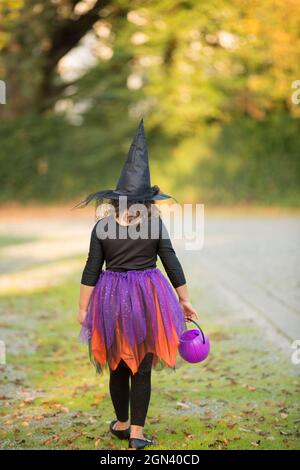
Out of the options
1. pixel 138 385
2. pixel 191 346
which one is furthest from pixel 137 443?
pixel 191 346

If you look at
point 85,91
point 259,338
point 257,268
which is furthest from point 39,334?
point 85,91

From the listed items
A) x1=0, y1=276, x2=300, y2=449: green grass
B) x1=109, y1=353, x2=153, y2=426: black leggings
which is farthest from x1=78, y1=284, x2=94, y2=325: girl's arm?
x1=0, y1=276, x2=300, y2=449: green grass

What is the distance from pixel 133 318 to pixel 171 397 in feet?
4.41

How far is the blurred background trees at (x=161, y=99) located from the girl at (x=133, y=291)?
1929 centimetres

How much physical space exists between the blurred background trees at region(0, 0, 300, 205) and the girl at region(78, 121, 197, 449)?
19294mm

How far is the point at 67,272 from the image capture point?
1110 centimetres

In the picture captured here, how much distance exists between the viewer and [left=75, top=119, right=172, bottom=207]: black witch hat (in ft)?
13.5

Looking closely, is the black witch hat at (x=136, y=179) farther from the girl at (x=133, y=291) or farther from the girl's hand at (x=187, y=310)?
the girl's hand at (x=187, y=310)

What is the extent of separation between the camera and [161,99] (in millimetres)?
24406

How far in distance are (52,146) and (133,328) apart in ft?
66.3

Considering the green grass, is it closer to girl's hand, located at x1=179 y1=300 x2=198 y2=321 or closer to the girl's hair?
girl's hand, located at x1=179 y1=300 x2=198 y2=321

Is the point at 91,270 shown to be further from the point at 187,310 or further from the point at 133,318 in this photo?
the point at 187,310

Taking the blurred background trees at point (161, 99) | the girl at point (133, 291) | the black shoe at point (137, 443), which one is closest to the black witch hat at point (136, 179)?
the girl at point (133, 291)

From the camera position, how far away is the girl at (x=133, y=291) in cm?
409
